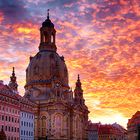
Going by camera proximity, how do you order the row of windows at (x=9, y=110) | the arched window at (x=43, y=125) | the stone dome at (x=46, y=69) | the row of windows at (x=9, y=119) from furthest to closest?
the stone dome at (x=46, y=69)
the arched window at (x=43, y=125)
the row of windows at (x=9, y=110)
the row of windows at (x=9, y=119)

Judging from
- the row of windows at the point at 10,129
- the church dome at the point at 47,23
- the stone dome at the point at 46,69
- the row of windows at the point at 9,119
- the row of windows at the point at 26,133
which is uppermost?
the church dome at the point at 47,23

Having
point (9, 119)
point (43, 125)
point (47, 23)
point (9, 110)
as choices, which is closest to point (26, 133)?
point (9, 119)

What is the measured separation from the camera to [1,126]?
338 feet

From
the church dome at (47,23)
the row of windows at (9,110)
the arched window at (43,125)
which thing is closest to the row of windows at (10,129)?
the row of windows at (9,110)

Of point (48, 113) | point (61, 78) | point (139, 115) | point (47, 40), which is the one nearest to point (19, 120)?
point (48, 113)

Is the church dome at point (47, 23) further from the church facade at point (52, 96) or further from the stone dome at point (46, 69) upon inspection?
the stone dome at point (46, 69)

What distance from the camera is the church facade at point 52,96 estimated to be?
154 meters

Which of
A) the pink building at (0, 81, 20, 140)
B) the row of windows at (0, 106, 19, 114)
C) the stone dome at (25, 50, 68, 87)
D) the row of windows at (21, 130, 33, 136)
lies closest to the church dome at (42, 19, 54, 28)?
the stone dome at (25, 50, 68, 87)

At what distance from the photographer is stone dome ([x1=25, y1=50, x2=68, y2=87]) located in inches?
6476

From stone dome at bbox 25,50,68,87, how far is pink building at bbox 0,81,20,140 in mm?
47327

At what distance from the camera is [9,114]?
109 metres

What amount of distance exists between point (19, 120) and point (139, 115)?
3812 inches

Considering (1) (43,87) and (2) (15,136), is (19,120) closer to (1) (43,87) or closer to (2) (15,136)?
(2) (15,136)

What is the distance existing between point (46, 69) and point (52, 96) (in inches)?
577
